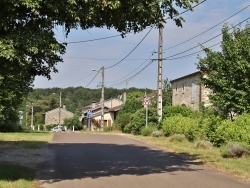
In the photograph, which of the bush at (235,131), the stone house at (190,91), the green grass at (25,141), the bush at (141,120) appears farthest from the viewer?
the stone house at (190,91)

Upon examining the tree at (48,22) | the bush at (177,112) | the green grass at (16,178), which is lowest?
the green grass at (16,178)

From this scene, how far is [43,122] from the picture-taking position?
12050cm

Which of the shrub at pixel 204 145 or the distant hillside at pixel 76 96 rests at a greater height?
the distant hillside at pixel 76 96

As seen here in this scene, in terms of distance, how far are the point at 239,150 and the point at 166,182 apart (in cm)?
568

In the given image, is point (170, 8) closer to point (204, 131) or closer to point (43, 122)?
point (204, 131)

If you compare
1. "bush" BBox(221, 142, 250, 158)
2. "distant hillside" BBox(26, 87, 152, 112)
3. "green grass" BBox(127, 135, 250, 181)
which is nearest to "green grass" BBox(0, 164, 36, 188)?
"green grass" BBox(127, 135, 250, 181)

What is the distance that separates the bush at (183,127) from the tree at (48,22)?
12810 millimetres

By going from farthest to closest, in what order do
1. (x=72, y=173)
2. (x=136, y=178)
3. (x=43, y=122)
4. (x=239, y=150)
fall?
(x=43, y=122), (x=239, y=150), (x=72, y=173), (x=136, y=178)

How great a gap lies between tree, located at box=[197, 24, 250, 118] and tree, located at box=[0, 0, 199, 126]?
1009 centimetres

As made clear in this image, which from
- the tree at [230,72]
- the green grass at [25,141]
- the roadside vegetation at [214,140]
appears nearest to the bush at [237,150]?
the roadside vegetation at [214,140]

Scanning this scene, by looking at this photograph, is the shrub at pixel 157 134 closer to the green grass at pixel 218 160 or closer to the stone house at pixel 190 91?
the green grass at pixel 218 160

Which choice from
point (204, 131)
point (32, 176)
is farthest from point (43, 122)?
point (32, 176)

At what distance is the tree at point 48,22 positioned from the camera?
352 inches

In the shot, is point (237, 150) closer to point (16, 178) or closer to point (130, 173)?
point (130, 173)
